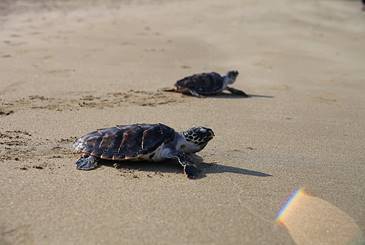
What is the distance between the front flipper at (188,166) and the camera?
4.80 metres

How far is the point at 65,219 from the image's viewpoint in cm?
397

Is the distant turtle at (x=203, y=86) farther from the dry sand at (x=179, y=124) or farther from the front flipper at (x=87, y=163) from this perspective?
the front flipper at (x=87, y=163)

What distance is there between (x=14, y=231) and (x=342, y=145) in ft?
11.3

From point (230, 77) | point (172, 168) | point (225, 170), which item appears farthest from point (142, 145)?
point (230, 77)

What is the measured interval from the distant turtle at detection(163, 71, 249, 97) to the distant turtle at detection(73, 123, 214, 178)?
286cm

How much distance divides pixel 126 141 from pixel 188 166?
0.56 m

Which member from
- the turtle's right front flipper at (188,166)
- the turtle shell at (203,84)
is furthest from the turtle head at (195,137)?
the turtle shell at (203,84)

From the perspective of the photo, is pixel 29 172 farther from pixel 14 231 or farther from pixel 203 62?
pixel 203 62

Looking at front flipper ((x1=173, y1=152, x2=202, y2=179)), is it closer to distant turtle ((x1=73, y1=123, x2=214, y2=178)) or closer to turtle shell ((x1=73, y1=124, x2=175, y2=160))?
distant turtle ((x1=73, y1=123, x2=214, y2=178))

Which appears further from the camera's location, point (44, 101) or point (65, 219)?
point (44, 101)

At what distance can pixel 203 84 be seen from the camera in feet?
26.9

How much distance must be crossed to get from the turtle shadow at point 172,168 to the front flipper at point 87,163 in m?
0.11

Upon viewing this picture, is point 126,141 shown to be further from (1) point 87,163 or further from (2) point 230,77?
(2) point 230,77

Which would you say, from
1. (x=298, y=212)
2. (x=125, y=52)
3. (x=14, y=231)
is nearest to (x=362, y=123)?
(x=298, y=212)
